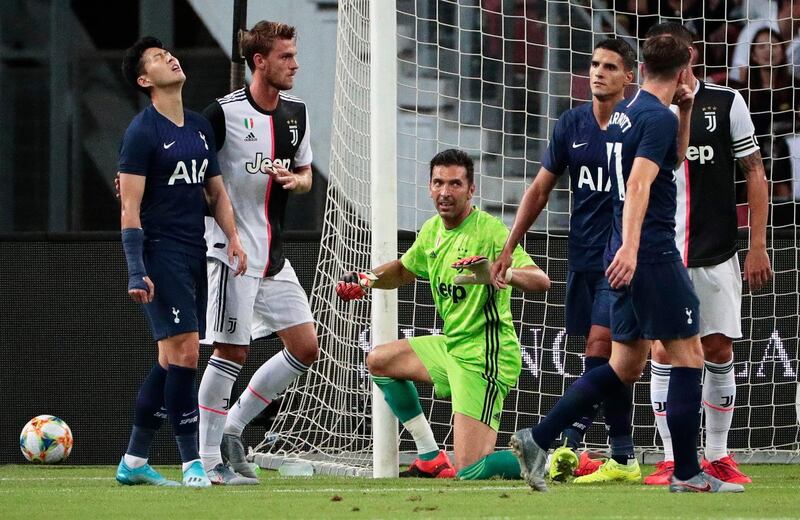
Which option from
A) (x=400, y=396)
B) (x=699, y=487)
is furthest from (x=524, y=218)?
(x=699, y=487)

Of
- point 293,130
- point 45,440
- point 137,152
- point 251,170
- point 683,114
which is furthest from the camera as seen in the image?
point 45,440

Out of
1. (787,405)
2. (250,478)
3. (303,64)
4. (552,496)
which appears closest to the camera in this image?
(552,496)

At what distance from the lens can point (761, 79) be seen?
27.1 ft

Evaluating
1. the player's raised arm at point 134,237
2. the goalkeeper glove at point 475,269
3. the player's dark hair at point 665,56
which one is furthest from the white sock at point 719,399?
the player's raised arm at point 134,237

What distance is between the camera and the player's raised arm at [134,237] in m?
5.73

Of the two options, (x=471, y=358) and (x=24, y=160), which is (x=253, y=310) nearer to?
(x=471, y=358)

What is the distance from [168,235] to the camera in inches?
235

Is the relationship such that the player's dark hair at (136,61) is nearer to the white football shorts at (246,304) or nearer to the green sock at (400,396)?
the white football shorts at (246,304)

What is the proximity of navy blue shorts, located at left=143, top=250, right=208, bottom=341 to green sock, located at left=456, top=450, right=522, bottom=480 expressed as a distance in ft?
4.93

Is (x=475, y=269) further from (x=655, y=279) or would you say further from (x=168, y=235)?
(x=168, y=235)

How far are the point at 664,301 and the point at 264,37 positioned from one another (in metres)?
2.56

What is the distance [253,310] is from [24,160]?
3194 millimetres

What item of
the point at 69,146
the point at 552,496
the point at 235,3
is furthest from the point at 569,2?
the point at 552,496

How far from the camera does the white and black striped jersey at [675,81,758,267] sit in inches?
249
